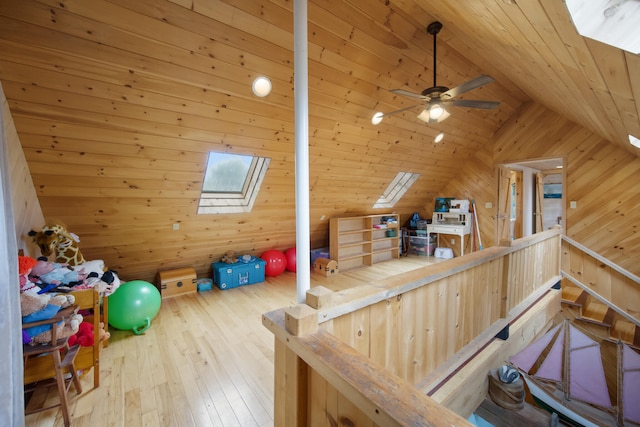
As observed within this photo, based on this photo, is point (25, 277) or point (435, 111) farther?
point (435, 111)

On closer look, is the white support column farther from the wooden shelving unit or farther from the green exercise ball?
the wooden shelving unit

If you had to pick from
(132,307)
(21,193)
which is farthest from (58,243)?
(132,307)

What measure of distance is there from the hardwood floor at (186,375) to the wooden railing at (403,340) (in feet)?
3.25

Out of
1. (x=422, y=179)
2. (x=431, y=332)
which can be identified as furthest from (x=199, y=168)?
(x=422, y=179)

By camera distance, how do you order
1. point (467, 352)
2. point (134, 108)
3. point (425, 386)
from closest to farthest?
1. point (425, 386)
2. point (467, 352)
3. point (134, 108)

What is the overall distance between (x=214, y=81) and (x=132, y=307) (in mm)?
2328

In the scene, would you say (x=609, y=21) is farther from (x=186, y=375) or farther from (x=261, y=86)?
(x=186, y=375)

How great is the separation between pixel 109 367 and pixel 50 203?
1.62m

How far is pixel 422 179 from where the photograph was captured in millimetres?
5184

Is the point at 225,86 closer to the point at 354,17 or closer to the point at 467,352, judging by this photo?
the point at 354,17

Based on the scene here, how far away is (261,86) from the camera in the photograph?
223 cm

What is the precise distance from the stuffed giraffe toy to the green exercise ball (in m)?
0.49

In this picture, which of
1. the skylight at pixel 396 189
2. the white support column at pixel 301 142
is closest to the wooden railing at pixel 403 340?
the white support column at pixel 301 142

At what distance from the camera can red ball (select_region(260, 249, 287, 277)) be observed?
4.49m
